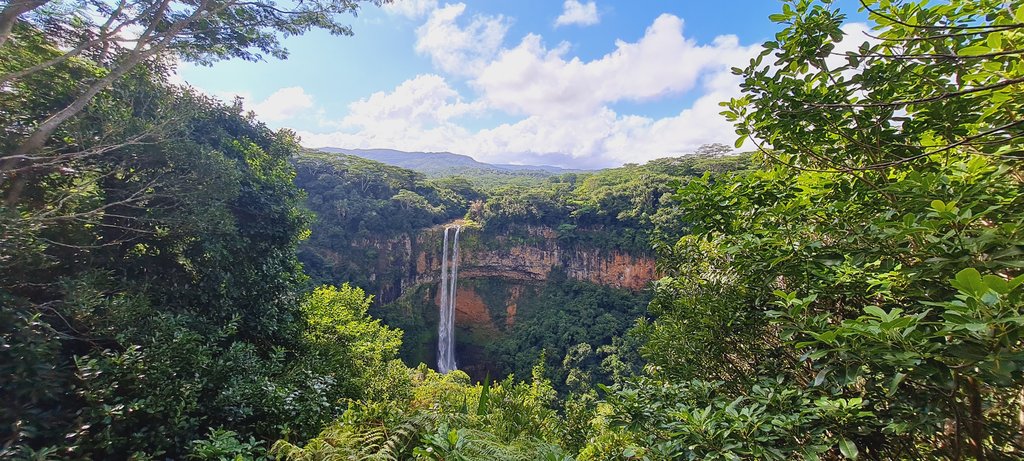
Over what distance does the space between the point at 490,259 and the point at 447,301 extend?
5283 millimetres

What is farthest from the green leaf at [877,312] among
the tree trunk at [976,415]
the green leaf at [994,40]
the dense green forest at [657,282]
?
the green leaf at [994,40]

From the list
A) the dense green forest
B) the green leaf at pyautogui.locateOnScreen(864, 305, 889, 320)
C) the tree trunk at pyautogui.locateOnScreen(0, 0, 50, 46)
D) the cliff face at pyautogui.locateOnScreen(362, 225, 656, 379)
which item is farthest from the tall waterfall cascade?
the green leaf at pyautogui.locateOnScreen(864, 305, 889, 320)

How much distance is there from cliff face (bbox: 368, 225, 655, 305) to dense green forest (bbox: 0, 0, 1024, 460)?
84.7ft

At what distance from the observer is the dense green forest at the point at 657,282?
1.60m

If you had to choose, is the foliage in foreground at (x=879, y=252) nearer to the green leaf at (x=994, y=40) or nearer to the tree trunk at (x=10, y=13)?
the green leaf at (x=994, y=40)

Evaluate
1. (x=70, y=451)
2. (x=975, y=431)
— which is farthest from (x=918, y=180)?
(x=70, y=451)

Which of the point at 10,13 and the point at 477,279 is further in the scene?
the point at 477,279

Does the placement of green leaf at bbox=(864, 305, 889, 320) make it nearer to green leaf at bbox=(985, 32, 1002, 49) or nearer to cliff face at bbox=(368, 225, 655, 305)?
green leaf at bbox=(985, 32, 1002, 49)

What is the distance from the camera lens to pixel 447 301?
34.6 meters

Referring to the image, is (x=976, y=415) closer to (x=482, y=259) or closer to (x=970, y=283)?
(x=970, y=283)

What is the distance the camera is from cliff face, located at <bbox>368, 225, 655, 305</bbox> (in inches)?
1347

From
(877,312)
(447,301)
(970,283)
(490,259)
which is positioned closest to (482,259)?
(490,259)

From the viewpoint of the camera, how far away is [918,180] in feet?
5.48

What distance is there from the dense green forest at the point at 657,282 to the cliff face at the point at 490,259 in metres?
25.8
